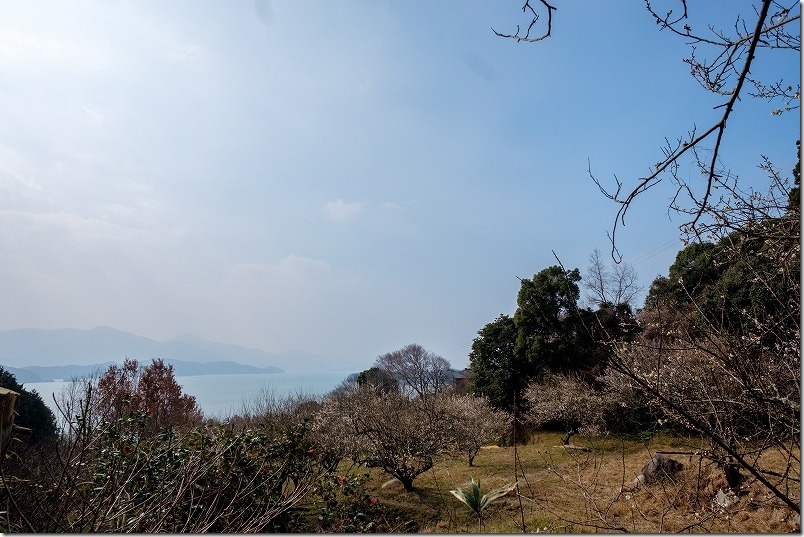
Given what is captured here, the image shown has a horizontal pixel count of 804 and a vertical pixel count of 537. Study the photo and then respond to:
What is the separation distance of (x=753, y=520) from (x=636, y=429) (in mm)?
7956

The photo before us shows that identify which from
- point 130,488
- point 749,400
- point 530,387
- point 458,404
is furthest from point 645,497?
point 530,387

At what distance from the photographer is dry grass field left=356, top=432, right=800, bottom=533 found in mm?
2484

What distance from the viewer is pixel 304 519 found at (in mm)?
4371

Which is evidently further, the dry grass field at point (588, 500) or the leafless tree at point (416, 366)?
the leafless tree at point (416, 366)

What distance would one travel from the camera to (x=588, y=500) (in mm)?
1826

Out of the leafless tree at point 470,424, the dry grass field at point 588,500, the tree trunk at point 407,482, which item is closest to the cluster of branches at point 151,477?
the dry grass field at point 588,500

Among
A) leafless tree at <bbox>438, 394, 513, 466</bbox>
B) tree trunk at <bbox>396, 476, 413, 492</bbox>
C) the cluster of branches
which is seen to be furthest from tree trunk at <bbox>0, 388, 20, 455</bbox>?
leafless tree at <bbox>438, 394, 513, 466</bbox>

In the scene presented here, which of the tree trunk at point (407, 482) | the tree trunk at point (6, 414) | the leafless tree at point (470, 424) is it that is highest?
the tree trunk at point (6, 414)

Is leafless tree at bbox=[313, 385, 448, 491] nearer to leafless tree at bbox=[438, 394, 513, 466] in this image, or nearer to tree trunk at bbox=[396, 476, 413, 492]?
tree trunk at bbox=[396, 476, 413, 492]

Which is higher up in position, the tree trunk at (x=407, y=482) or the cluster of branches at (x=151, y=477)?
the cluster of branches at (x=151, y=477)

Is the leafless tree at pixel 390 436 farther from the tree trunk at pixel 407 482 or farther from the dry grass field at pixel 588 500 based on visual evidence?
the dry grass field at pixel 588 500

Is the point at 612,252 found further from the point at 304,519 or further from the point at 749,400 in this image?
the point at 304,519

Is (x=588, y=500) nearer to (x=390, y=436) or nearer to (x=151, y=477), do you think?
(x=151, y=477)

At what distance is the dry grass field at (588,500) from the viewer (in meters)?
2.48
